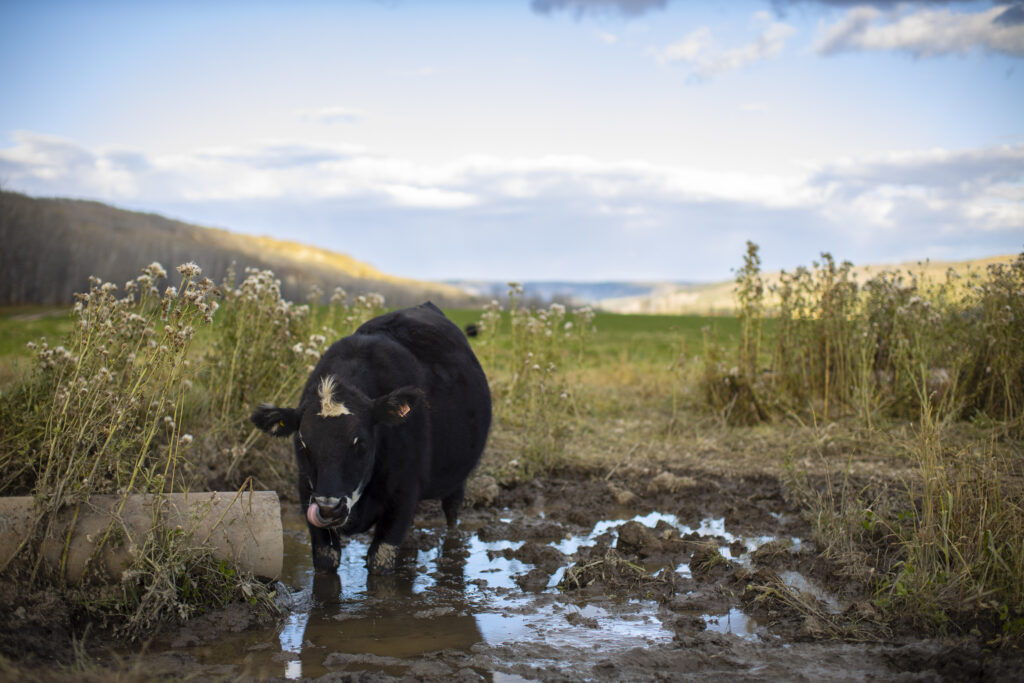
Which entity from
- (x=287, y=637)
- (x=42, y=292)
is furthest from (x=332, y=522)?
(x=42, y=292)

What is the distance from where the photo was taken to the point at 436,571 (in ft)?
20.6

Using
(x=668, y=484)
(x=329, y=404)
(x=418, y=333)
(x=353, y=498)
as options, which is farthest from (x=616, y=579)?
(x=668, y=484)

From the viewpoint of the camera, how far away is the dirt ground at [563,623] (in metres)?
4.21

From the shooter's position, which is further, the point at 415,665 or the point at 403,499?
the point at 403,499

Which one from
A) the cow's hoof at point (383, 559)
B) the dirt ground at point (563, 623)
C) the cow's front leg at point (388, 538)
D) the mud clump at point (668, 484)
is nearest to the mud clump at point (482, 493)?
the dirt ground at point (563, 623)

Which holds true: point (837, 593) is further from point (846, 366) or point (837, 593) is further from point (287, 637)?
point (846, 366)

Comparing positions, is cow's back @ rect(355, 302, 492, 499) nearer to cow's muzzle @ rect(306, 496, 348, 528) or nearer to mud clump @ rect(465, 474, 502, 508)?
mud clump @ rect(465, 474, 502, 508)

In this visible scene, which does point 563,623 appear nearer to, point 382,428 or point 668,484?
point 382,428

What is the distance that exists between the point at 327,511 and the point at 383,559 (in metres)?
1.03

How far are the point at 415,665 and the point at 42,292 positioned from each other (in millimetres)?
41439

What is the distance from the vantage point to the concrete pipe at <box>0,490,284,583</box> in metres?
4.75

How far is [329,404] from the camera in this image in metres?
5.32

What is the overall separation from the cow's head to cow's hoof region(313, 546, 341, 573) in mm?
492

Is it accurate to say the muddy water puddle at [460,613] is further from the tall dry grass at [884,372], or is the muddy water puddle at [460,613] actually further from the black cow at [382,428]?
the tall dry grass at [884,372]
